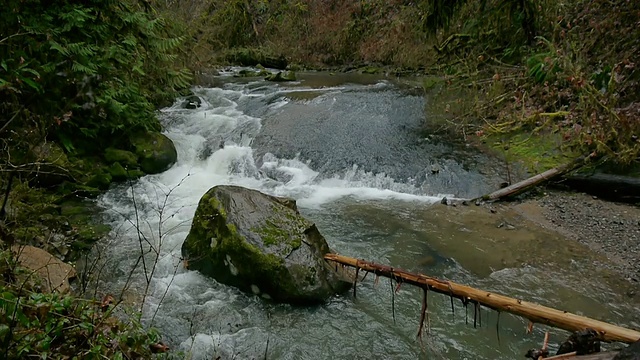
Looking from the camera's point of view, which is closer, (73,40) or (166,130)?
(73,40)

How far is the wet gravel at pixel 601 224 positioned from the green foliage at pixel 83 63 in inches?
283

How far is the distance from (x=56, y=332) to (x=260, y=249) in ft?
8.41

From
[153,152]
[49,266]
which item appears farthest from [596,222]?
[153,152]

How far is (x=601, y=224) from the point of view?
6.17 meters

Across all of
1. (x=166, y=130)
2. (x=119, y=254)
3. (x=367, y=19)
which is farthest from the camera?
(x=367, y=19)

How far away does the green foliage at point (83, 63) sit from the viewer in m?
6.20

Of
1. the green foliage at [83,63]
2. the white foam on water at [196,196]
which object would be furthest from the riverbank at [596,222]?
the green foliage at [83,63]

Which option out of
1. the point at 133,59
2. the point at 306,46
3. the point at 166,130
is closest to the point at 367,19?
the point at 306,46

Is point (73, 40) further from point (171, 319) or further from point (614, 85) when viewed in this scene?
point (614, 85)

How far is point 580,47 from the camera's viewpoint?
841 cm

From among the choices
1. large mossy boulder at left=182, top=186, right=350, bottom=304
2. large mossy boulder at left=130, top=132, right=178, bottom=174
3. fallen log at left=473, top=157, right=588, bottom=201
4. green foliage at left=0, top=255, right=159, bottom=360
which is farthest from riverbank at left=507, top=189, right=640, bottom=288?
large mossy boulder at left=130, top=132, right=178, bottom=174

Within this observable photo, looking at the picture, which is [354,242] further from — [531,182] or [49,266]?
[49,266]

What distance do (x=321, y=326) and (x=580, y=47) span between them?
7.78 meters

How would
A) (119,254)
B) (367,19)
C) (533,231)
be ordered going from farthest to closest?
(367,19) < (533,231) < (119,254)
